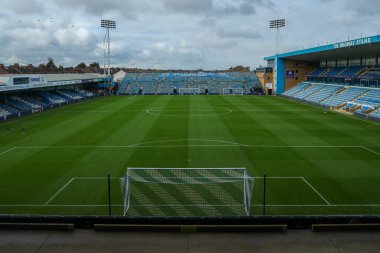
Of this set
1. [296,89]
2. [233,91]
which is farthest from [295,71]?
[233,91]

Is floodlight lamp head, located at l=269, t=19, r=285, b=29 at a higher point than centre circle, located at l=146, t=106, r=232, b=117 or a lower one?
higher

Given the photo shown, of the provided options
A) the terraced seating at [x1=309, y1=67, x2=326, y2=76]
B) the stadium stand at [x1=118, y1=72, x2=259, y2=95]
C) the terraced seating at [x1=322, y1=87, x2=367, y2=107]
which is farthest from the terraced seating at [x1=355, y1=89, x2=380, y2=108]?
the stadium stand at [x1=118, y1=72, x2=259, y2=95]

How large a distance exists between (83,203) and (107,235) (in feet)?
21.8

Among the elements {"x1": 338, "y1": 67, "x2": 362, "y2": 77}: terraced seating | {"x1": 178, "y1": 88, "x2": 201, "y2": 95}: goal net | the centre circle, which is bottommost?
the centre circle

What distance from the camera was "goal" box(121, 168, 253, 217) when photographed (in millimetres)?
14500

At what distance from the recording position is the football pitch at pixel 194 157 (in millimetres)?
15672

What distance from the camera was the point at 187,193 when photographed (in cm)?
1630

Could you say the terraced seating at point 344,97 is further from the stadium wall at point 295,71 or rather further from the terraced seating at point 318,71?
the stadium wall at point 295,71

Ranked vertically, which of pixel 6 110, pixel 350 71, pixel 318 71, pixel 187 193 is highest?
pixel 318 71

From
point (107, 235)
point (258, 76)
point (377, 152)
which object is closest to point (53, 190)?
point (107, 235)

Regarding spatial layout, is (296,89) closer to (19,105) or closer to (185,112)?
(185,112)

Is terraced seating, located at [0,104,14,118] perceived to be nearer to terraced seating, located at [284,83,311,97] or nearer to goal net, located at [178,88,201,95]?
goal net, located at [178,88,201,95]

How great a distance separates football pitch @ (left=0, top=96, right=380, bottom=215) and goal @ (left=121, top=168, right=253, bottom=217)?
73cm

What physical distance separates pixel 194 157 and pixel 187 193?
6338 mm
